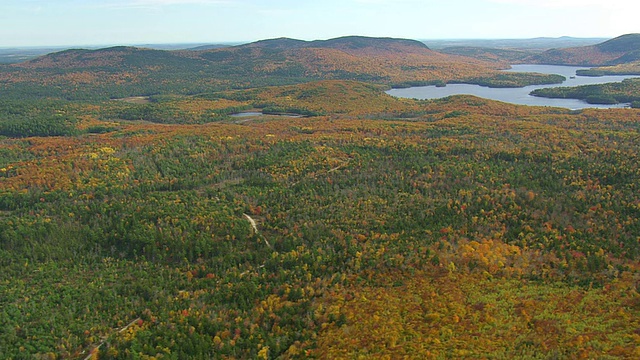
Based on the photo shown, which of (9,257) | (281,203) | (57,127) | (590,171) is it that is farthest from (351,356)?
(57,127)

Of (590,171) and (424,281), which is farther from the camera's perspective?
(590,171)

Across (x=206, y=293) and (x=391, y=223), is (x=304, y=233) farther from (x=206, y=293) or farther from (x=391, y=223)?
(x=206, y=293)

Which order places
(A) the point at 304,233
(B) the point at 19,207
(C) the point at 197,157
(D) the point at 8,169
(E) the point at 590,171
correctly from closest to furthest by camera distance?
(A) the point at 304,233 → (B) the point at 19,207 → (E) the point at 590,171 → (D) the point at 8,169 → (C) the point at 197,157

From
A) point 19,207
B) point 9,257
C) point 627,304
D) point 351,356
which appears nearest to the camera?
point 351,356

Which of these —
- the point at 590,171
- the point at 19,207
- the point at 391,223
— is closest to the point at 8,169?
the point at 19,207

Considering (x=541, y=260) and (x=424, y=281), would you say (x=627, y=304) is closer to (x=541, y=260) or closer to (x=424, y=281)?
(x=541, y=260)

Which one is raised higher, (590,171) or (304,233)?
(590,171)
